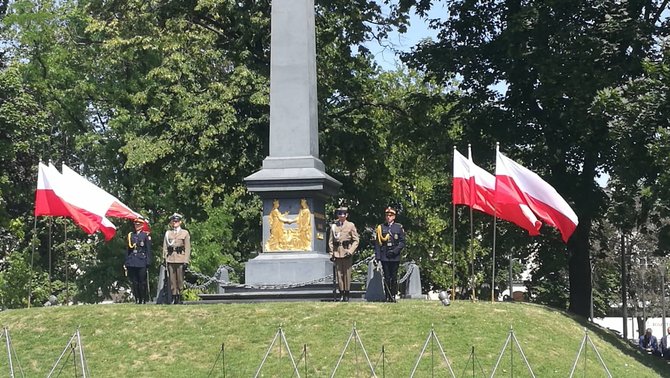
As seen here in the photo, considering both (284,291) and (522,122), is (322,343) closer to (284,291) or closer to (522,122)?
(284,291)

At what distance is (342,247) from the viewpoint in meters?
20.2

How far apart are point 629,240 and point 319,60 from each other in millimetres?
28505

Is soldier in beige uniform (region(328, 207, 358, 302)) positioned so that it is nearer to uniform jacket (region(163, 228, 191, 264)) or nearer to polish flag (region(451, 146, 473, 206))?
polish flag (region(451, 146, 473, 206))

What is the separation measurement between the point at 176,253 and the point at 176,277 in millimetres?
535

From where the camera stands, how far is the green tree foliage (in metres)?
27.5

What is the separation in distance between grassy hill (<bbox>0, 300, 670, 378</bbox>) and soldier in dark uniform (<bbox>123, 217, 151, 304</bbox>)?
179cm

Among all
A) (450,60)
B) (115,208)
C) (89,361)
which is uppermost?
(450,60)

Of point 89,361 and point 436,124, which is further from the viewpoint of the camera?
point 436,124

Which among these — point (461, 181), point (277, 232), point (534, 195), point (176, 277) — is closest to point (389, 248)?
point (461, 181)

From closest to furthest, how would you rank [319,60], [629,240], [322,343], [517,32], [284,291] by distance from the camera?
[322,343] → [284,291] → [517,32] → [319,60] → [629,240]

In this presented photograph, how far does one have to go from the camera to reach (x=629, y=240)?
55.7 metres

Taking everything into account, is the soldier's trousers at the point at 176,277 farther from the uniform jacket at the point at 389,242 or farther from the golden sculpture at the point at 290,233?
the uniform jacket at the point at 389,242

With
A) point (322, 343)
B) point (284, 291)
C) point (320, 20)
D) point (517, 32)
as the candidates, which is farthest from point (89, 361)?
point (320, 20)

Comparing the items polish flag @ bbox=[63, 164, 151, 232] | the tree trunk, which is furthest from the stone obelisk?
the tree trunk
